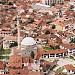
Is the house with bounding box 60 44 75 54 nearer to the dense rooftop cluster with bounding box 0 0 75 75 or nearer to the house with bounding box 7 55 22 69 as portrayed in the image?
the dense rooftop cluster with bounding box 0 0 75 75

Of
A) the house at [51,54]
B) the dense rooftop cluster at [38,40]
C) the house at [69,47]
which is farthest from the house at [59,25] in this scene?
the house at [51,54]

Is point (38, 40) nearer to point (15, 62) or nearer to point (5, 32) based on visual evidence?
point (5, 32)

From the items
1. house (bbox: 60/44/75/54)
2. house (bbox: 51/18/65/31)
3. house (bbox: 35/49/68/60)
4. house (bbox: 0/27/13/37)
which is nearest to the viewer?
house (bbox: 35/49/68/60)

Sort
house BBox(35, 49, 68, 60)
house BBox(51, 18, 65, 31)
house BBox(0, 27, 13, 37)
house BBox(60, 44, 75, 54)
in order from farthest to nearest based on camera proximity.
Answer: house BBox(51, 18, 65, 31) < house BBox(0, 27, 13, 37) < house BBox(60, 44, 75, 54) < house BBox(35, 49, 68, 60)

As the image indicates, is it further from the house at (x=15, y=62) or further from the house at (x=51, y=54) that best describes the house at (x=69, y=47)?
the house at (x=15, y=62)

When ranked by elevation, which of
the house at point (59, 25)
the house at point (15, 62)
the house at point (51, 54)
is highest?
the house at point (15, 62)

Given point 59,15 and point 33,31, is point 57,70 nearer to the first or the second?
point 33,31

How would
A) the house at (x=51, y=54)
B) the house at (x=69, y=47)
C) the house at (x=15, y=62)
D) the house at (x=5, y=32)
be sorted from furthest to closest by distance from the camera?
the house at (x=5, y=32), the house at (x=69, y=47), the house at (x=51, y=54), the house at (x=15, y=62)

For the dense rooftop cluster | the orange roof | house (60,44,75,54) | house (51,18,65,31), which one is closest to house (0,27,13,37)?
the dense rooftop cluster

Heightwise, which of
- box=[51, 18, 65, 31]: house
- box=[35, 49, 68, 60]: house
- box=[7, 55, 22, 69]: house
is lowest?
box=[51, 18, 65, 31]: house

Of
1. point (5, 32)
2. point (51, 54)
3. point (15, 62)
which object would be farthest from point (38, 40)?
point (15, 62)

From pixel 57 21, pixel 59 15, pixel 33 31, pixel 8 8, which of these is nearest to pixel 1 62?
pixel 33 31
